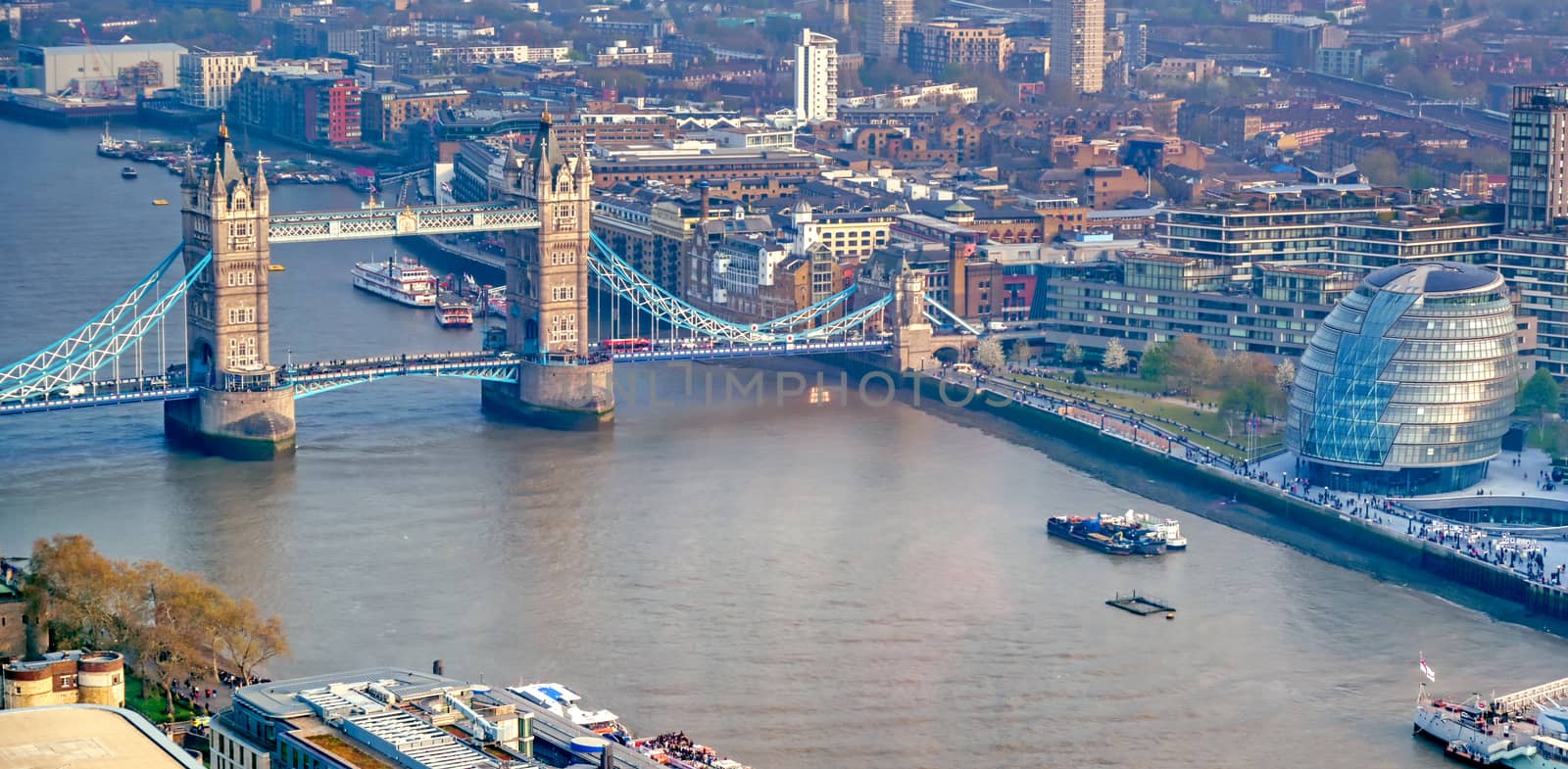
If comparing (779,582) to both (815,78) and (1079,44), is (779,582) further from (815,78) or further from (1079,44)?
(1079,44)

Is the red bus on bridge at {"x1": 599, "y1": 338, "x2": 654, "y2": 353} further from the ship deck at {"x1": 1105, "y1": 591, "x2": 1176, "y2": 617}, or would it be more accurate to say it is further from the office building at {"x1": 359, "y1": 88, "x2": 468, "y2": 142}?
the office building at {"x1": 359, "y1": 88, "x2": 468, "y2": 142}

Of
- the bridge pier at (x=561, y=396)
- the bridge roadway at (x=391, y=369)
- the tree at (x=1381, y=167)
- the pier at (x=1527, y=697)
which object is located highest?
the tree at (x=1381, y=167)

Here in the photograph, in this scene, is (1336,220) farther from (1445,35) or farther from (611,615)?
(1445,35)

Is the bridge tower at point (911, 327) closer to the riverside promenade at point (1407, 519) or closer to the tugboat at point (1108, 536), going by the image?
the riverside promenade at point (1407, 519)

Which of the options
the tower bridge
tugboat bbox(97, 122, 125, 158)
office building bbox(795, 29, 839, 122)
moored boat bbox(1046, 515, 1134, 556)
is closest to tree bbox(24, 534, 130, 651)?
the tower bridge

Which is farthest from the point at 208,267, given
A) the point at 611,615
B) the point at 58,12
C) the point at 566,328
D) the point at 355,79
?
the point at 58,12

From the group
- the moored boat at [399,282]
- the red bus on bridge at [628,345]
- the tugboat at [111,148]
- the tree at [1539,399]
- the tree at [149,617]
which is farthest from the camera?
the tugboat at [111,148]

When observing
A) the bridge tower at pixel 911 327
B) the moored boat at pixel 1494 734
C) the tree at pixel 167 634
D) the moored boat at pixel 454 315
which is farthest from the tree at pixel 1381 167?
the tree at pixel 167 634

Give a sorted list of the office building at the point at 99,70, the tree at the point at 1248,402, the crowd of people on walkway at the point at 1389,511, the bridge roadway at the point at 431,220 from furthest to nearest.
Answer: the office building at the point at 99,70 → the bridge roadway at the point at 431,220 → the tree at the point at 1248,402 → the crowd of people on walkway at the point at 1389,511
